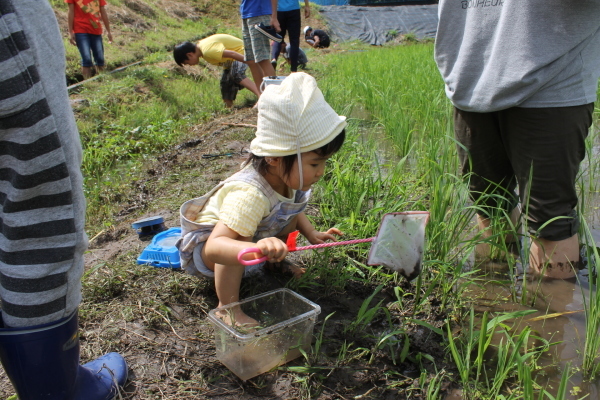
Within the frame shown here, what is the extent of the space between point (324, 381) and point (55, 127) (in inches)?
38.1

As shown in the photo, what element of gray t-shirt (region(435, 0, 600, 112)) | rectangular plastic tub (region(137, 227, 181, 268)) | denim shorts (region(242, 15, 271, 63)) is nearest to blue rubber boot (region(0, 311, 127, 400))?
rectangular plastic tub (region(137, 227, 181, 268))

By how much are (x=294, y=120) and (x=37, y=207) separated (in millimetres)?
778

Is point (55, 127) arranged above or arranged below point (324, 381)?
above

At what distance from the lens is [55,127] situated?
101 cm

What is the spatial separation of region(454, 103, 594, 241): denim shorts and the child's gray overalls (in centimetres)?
72

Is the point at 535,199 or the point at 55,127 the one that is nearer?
the point at 55,127

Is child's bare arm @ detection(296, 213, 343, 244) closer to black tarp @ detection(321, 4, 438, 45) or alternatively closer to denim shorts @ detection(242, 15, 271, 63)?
denim shorts @ detection(242, 15, 271, 63)

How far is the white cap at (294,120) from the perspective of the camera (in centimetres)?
156

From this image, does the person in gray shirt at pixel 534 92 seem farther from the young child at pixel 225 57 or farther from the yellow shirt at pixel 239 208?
the young child at pixel 225 57

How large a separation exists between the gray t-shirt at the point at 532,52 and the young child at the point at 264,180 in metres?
0.62

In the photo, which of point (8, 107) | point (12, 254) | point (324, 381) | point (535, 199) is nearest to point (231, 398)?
point (324, 381)

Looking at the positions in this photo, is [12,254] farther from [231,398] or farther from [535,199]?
[535,199]

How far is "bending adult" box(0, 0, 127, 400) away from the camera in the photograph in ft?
3.13

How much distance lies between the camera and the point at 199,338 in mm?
1628
